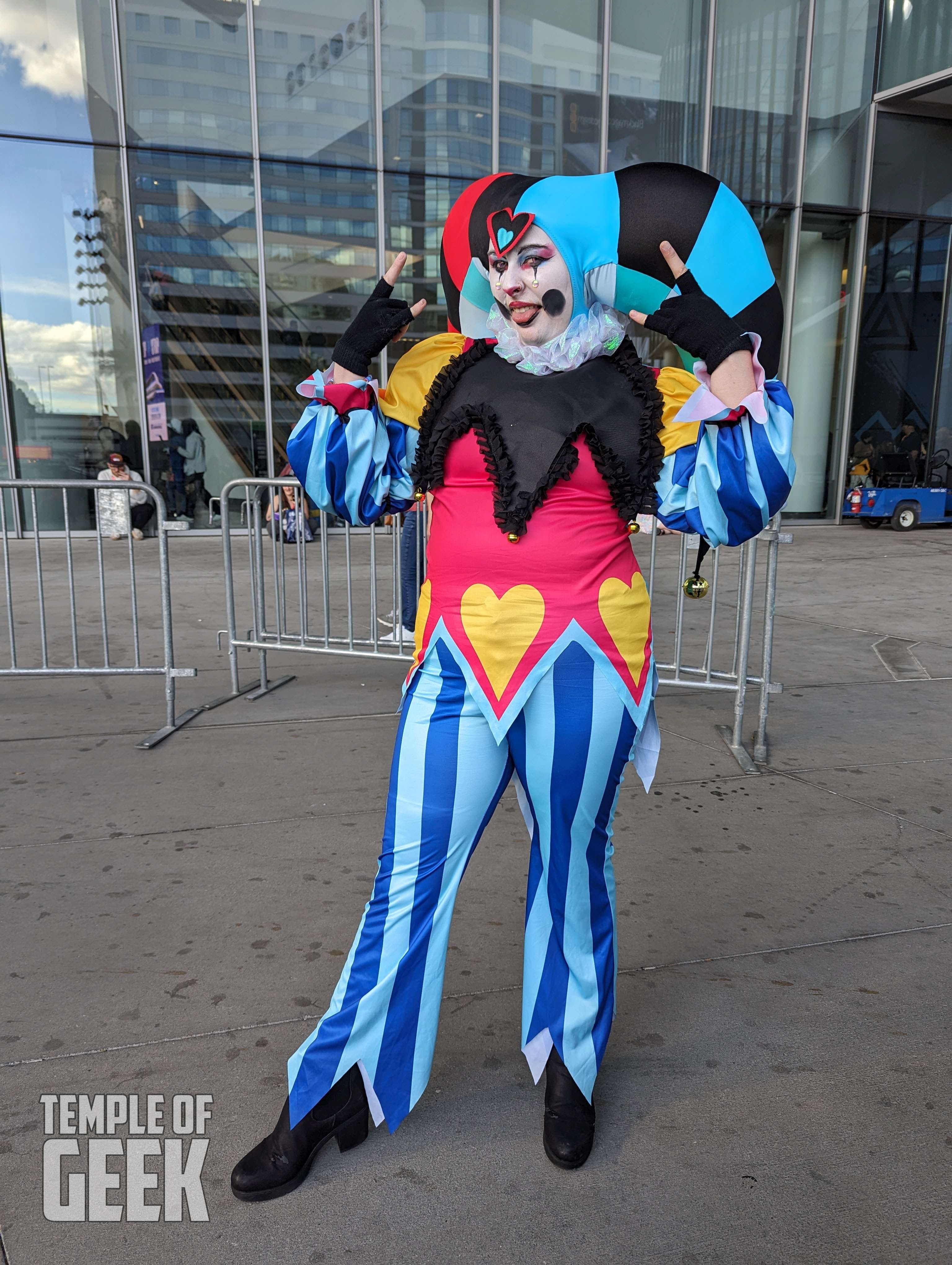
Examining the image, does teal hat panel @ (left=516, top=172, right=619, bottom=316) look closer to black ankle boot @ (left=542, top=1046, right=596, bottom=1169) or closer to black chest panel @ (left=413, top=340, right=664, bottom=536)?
black chest panel @ (left=413, top=340, right=664, bottom=536)

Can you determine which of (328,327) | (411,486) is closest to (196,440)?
(328,327)

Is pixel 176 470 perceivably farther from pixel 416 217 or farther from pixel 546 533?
pixel 546 533

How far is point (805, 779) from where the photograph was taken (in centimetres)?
430

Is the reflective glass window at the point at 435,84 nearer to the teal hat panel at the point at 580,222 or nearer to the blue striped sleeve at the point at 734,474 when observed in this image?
the teal hat panel at the point at 580,222

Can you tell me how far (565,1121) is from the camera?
2062 millimetres

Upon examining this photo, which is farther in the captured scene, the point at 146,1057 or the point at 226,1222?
the point at 146,1057

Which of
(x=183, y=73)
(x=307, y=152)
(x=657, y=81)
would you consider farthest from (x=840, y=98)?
(x=183, y=73)

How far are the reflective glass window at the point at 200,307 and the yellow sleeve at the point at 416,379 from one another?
11.6 metres

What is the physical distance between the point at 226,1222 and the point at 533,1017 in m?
0.75

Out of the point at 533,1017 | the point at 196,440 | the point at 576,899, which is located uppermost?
the point at 196,440

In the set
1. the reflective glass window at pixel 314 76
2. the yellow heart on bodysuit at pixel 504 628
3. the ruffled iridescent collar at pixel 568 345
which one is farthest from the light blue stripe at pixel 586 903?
the reflective glass window at pixel 314 76

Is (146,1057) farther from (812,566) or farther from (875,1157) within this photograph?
(812,566)

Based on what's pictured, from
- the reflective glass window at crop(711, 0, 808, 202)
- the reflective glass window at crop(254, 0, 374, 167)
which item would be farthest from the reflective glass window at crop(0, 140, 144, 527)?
the reflective glass window at crop(711, 0, 808, 202)

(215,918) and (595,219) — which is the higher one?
(595,219)
